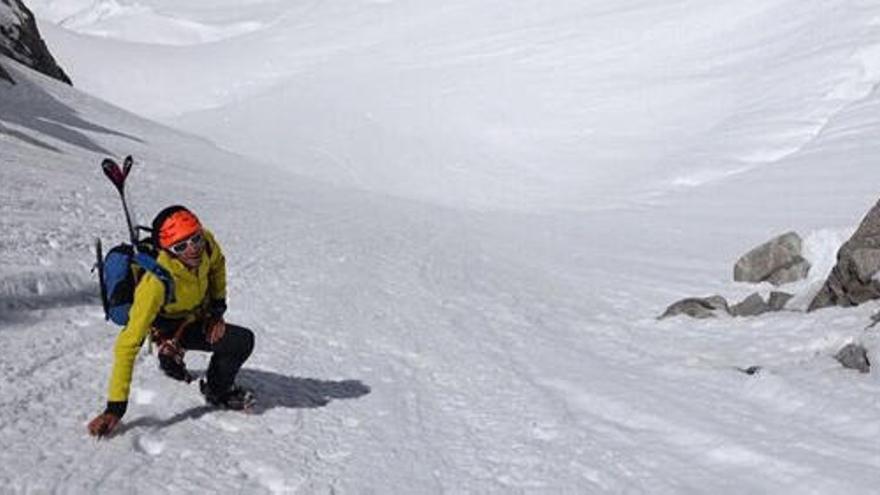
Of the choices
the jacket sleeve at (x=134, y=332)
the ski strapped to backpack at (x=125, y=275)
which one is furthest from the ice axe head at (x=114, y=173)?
the jacket sleeve at (x=134, y=332)

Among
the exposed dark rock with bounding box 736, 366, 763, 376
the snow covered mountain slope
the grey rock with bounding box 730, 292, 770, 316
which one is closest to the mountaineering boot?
the exposed dark rock with bounding box 736, 366, 763, 376

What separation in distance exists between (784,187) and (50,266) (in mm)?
22421

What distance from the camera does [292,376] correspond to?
7.27 meters

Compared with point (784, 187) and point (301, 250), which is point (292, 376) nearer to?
point (301, 250)

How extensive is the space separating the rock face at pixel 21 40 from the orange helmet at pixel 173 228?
2341 centimetres

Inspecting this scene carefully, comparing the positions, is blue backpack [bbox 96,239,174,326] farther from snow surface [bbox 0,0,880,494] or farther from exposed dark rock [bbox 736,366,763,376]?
exposed dark rock [bbox 736,366,763,376]

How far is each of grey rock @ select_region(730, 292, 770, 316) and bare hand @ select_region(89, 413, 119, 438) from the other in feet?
26.9

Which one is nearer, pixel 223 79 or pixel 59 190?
pixel 59 190

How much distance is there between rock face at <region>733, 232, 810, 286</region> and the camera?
13484mm

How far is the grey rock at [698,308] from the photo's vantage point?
11.5 meters

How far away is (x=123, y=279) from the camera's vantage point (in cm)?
541

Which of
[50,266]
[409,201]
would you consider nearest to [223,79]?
[409,201]

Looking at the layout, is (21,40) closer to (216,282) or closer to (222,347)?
(216,282)

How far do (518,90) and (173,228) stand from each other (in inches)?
1789
